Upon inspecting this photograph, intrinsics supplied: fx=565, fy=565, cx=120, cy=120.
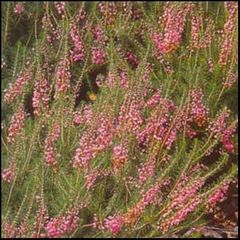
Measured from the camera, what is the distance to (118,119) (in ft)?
A: 7.72

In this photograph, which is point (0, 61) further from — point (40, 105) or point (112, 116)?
point (112, 116)

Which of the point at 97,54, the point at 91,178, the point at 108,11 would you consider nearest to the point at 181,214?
the point at 91,178

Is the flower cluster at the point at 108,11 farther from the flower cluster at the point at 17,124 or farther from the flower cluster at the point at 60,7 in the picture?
the flower cluster at the point at 17,124

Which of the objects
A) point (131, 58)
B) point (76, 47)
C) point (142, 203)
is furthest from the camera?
point (131, 58)

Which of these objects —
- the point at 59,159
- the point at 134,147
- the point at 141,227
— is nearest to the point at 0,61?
the point at 59,159

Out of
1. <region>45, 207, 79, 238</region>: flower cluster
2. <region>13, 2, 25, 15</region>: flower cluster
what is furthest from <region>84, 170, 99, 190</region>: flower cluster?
<region>13, 2, 25, 15</region>: flower cluster

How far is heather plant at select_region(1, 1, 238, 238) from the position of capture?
7.50 feet

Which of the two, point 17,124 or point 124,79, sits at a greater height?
point 124,79

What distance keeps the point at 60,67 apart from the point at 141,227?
76 centimetres

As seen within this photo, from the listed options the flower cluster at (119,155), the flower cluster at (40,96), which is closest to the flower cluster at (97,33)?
the flower cluster at (40,96)

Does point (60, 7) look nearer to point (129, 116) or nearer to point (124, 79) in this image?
point (124, 79)

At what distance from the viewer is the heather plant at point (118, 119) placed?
229cm

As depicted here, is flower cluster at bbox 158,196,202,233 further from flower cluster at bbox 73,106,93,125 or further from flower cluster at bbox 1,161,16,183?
flower cluster at bbox 1,161,16,183

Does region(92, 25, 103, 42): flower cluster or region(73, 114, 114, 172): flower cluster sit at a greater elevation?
region(92, 25, 103, 42): flower cluster
